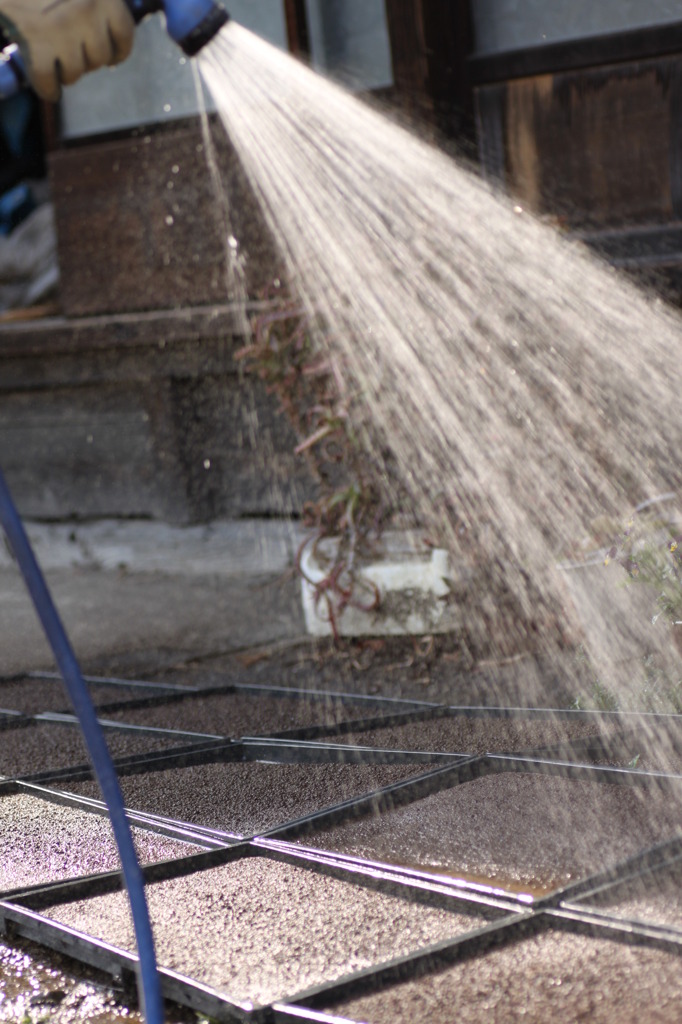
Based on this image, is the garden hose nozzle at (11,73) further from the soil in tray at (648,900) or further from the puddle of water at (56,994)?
the soil in tray at (648,900)

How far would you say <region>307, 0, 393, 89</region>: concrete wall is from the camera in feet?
14.9

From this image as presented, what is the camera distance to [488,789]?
223cm

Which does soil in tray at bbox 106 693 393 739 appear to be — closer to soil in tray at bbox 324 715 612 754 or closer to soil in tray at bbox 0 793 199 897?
soil in tray at bbox 324 715 612 754

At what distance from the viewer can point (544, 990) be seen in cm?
149

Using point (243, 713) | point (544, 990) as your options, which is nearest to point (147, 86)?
point (243, 713)

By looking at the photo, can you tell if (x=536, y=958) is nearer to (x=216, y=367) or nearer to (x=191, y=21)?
(x=191, y=21)

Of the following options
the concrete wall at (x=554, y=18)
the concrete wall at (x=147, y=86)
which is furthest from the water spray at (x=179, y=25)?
the concrete wall at (x=147, y=86)

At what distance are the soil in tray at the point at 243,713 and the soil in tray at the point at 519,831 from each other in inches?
24.6

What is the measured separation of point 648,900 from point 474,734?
921 millimetres

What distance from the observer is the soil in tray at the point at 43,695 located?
3.20 m

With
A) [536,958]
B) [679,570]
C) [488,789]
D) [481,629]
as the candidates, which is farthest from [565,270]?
[536,958]

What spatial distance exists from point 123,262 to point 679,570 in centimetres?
313

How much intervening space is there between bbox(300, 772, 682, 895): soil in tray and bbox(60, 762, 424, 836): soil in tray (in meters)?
0.13

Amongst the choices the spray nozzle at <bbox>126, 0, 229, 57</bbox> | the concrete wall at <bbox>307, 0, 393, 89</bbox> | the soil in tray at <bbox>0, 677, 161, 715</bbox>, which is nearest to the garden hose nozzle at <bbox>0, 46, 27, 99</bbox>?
the spray nozzle at <bbox>126, 0, 229, 57</bbox>
